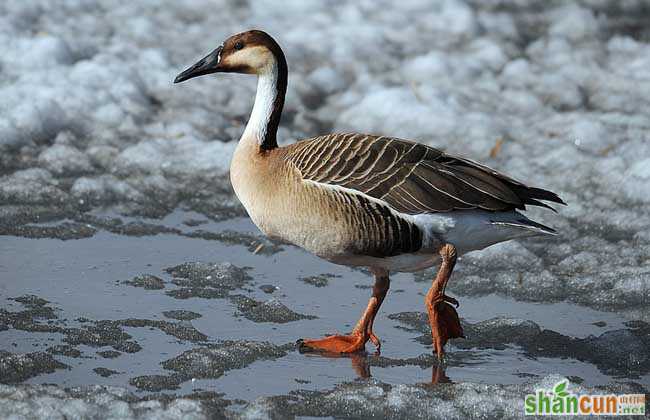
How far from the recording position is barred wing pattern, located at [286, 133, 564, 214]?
6422mm

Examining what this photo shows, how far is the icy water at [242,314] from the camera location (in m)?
5.89

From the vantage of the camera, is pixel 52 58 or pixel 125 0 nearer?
pixel 52 58

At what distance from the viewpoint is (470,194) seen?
254 inches

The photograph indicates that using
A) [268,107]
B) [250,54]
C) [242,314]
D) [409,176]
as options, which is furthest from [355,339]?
[250,54]

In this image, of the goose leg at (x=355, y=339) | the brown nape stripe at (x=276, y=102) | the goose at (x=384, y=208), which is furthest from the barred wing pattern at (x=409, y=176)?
the goose leg at (x=355, y=339)

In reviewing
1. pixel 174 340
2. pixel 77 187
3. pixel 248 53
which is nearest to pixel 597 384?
pixel 174 340

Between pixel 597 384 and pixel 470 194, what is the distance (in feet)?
4.27

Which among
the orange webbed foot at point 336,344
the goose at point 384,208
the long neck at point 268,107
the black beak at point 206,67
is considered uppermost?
the black beak at point 206,67

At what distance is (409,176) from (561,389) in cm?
156

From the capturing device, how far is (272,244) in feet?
26.4

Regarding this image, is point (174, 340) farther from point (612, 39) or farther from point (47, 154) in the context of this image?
point (612, 39)

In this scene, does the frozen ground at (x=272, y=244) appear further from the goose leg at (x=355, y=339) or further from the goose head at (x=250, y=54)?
the goose head at (x=250, y=54)

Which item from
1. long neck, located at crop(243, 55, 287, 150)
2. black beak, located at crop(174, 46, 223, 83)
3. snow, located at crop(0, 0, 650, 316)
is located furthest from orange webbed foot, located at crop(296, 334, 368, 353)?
black beak, located at crop(174, 46, 223, 83)

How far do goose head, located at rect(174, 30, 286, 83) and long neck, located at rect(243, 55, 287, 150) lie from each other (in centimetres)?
2
